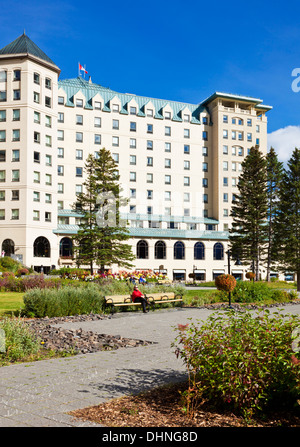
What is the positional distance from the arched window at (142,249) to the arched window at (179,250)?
4707 mm

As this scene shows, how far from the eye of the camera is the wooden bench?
17922mm

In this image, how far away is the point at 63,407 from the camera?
544 centimetres

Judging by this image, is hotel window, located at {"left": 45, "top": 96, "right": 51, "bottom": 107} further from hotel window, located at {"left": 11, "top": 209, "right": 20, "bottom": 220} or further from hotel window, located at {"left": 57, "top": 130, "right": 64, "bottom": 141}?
hotel window, located at {"left": 11, "top": 209, "right": 20, "bottom": 220}

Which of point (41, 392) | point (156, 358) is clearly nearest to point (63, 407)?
point (41, 392)

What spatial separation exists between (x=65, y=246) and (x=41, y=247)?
472 cm

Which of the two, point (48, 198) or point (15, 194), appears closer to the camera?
point (15, 194)

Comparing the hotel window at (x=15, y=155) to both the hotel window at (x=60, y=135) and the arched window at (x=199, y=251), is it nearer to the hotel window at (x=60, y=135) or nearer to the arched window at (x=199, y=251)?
the hotel window at (x=60, y=135)

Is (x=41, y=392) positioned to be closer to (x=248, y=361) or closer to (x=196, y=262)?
(x=248, y=361)

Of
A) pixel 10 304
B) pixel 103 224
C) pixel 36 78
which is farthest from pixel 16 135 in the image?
pixel 10 304

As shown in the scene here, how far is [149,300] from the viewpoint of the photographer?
65.5 ft

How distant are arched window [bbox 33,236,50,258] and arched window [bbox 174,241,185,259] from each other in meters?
20.1

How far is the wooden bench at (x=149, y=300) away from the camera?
1792 centimetres

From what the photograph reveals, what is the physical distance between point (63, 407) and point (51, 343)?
4.80 meters

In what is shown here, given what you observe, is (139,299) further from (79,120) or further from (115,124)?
(115,124)
